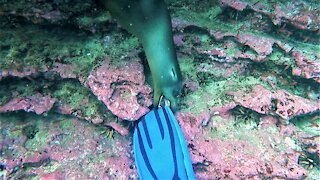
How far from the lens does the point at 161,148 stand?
2.46 metres

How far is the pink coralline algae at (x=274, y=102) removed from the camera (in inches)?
109

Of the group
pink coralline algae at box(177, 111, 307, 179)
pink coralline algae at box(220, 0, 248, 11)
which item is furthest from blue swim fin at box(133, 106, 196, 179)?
pink coralline algae at box(220, 0, 248, 11)

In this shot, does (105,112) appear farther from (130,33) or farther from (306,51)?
(306,51)

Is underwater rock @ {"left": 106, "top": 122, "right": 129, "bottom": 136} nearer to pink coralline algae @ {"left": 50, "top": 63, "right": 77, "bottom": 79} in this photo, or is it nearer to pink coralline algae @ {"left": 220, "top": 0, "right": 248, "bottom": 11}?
pink coralline algae @ {"left": 50, "top": 63, "right": 77, "bottom": 79}

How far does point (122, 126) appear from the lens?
269 cm

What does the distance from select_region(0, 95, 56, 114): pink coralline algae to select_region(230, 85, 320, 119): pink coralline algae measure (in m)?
1.83

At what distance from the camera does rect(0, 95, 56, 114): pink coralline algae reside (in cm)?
258

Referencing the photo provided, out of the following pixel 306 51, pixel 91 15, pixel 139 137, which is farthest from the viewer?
pixel 306 51

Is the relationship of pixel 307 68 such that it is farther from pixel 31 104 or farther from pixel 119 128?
pixel 31 104

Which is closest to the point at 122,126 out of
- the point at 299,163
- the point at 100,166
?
the point at 100,166

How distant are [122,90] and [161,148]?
0.65m

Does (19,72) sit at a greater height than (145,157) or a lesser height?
greater

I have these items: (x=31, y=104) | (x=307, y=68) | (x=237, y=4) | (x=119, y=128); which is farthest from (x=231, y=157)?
(x=31, y=104)

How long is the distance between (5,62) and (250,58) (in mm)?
2447
